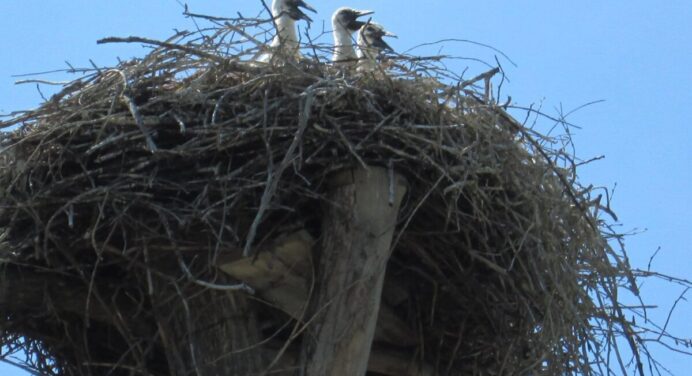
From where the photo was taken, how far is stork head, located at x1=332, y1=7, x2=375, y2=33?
8906 millimetres

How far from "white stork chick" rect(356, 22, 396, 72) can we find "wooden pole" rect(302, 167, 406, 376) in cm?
63

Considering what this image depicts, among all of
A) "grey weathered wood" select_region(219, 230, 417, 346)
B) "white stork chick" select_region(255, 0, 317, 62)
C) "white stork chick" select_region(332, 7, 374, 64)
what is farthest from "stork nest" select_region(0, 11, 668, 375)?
"white stork chick" select_region(332, 7, 374, 64)

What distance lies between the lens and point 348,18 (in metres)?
9.03

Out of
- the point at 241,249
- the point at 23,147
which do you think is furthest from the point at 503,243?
the point at 23,147

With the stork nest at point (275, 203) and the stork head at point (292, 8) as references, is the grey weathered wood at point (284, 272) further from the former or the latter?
the stork head at point (292, 8)

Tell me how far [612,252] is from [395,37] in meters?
3.05

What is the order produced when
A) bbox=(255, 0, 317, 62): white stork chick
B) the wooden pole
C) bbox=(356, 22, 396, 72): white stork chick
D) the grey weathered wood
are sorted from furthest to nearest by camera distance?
bbox=(255, 0, 317, 62): white stork chick, bbox=(356, 22, 396, 72): white stork chick, the grey weathered wood, the wooden pole

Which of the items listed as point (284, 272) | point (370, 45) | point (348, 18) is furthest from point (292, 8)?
point (284, 272)

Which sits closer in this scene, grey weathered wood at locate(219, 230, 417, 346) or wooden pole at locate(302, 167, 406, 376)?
wooden pole at locate(302, 167, 406, 376)

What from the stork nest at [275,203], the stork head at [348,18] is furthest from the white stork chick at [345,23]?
the stork nest at [275,203]

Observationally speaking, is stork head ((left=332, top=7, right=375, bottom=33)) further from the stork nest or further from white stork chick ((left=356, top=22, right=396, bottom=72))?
the stork nest

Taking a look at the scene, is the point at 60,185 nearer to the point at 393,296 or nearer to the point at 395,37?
the point at 393,296

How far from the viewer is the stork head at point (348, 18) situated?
8906 millimetres

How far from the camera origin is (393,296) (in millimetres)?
5504
